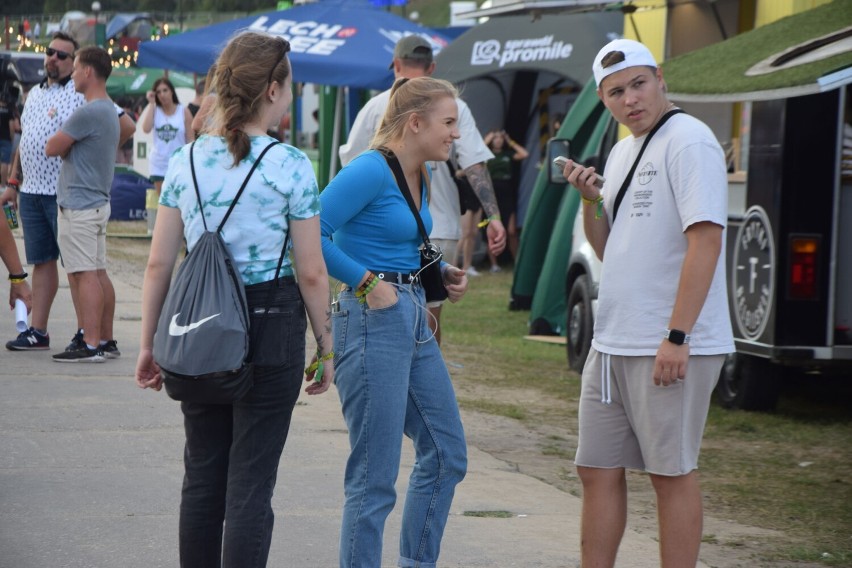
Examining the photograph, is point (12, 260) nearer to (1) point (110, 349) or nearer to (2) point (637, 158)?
(1) point (110, 349)

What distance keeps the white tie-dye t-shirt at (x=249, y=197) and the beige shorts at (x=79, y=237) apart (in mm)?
4839

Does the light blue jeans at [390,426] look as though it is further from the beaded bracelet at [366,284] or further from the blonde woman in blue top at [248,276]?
the blonde woman in blue top at [248,276]

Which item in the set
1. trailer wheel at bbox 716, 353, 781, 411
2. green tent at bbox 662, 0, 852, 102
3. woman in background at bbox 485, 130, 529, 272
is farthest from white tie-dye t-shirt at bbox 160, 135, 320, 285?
woman in background at bbox 485, 130, 529, 272

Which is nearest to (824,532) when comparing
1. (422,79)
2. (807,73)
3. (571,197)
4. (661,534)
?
(661,534)

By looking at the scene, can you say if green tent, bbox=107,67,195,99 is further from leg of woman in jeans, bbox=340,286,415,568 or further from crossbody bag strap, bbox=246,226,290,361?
crossbody bag strap, bbox=246,226,290,361

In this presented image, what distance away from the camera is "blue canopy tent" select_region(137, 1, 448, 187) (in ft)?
55.7

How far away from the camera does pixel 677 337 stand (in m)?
3.91

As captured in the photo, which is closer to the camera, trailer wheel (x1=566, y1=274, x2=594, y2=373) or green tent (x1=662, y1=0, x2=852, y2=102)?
green tent (x1=662, y1=0, x2=852, y2=102)

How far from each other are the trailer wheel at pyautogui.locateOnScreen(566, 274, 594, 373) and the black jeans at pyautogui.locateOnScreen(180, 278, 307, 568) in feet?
20.8

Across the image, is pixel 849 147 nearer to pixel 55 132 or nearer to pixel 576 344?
pixel 576 344

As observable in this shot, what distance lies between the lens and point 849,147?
295 inches

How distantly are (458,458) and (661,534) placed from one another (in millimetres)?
676

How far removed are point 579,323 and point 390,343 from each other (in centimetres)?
632

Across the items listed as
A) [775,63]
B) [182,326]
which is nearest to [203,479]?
[182,326]
